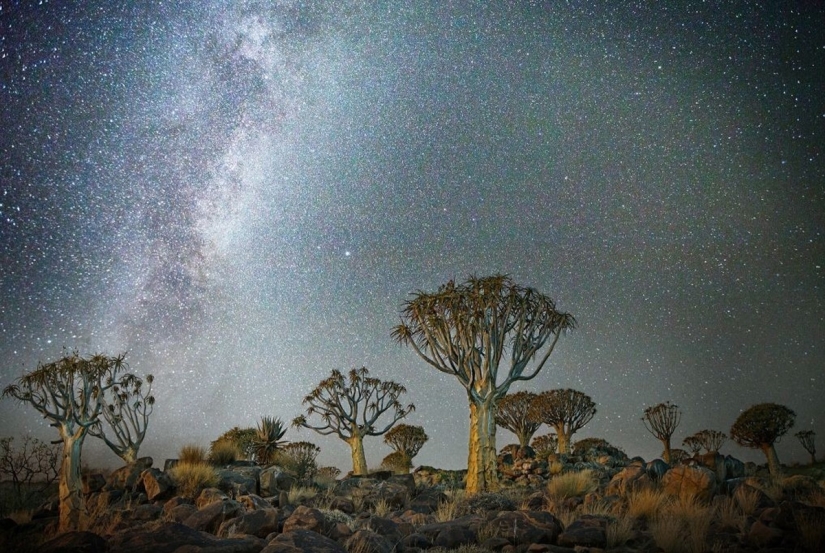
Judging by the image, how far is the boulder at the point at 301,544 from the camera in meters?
5.79

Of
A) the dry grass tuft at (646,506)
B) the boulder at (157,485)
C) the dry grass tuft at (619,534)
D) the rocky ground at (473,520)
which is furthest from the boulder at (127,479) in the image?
the dry grass tuft at (619,534)

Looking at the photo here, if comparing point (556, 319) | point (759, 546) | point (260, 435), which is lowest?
point (759, 546)

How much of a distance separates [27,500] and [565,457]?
2467 cm

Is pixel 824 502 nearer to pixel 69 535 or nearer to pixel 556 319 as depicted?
pixel 556 319

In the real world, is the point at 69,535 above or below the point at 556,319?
below

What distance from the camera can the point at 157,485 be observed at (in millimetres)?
13977

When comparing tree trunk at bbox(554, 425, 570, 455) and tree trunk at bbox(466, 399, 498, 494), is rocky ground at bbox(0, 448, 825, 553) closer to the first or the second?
tree trunk at bbox(466, 399, 498, 494)

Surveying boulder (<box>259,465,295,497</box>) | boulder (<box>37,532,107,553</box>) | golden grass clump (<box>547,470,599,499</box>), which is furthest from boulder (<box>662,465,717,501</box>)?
boulder (<box>259,465,295,497</box>)

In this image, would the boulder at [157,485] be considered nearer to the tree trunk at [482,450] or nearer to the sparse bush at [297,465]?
the sparse bush at [297,465]

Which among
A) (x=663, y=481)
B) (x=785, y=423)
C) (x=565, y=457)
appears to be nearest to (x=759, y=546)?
(x=663, y=481)

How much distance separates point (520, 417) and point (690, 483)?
24434 millimetres

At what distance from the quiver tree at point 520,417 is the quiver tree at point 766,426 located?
12373 mm

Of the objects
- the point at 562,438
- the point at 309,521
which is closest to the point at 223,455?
the point at 309,521

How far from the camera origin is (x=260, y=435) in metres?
23.9
